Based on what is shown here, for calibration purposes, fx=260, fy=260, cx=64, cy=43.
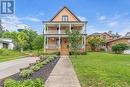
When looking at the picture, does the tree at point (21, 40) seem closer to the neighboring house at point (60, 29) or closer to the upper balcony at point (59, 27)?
the upper balcony at point (59, 27)

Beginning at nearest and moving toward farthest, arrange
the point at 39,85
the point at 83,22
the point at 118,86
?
the point at 39,85 < the point at 118,86 < the point at 83,22

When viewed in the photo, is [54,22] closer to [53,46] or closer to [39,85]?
[53,46]

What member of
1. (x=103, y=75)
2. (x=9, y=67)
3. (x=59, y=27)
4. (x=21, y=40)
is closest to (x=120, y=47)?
(x=59, y=27)

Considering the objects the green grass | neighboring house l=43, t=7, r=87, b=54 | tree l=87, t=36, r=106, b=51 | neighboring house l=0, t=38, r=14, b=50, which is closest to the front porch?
neighboring house l=43, t=7, r=87, b=54

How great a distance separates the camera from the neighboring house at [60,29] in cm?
4594

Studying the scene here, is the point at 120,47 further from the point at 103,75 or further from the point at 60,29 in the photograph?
the point at 103,75

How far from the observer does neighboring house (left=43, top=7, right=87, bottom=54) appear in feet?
151

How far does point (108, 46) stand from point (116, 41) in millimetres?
3407

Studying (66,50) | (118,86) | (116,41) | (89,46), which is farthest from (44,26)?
(118,86)

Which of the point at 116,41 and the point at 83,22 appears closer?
the point at 83,22

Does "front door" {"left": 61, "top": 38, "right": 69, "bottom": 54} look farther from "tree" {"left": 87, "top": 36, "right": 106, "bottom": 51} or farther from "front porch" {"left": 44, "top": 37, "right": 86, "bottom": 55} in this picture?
"tree" {"left": 87, "top": 36, "right": 106, "bottom": 51}

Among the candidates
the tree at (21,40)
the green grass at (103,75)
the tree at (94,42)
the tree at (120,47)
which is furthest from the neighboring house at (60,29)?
the green grass at (103,75)

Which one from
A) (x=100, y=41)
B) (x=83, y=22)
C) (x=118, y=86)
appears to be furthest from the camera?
(x=100, y=41)

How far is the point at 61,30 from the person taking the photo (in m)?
48.0
